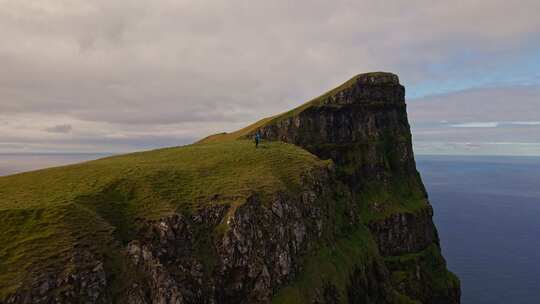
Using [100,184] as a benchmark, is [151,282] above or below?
below

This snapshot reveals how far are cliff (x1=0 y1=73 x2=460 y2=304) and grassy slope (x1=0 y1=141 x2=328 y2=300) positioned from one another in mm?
152

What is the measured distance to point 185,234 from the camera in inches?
1729

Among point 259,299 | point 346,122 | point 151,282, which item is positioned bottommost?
point 259,299

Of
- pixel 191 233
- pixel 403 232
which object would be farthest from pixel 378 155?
pixel 191 233

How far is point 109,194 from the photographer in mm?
46750

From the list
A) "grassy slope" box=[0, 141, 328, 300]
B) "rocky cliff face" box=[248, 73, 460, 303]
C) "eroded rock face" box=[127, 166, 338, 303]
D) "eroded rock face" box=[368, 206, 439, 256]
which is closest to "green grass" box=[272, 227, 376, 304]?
"eroded rock face" box=[127, 166, 338, 303]

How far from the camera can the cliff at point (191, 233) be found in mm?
35938

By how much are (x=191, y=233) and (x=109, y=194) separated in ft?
42.0

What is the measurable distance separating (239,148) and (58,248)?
40.5 meters

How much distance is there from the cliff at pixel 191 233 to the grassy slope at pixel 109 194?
0.50 ft

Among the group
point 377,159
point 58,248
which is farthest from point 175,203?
point 377,159

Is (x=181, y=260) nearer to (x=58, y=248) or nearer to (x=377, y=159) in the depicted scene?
(x=58, y=248)

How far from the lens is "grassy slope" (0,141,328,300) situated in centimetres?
3597

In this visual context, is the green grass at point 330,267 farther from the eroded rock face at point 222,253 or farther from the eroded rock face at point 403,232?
the eroded rock face at point 403,232
